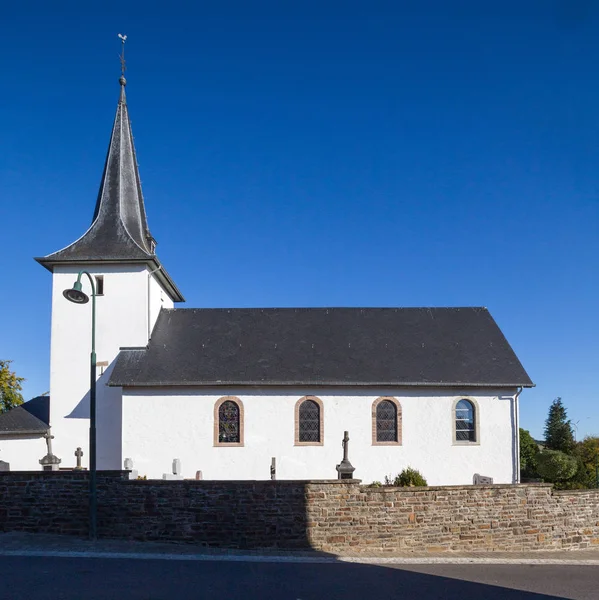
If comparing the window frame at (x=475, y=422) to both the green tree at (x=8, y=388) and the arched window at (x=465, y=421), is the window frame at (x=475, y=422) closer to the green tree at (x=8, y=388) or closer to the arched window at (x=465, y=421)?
the arched window at (x=465, y=421)

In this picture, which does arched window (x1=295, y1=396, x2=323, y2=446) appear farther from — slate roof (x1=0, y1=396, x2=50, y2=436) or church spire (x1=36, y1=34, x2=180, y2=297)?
slate roof (x1=0, y1=396, x2=50, y2=436)

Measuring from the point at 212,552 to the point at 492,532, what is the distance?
6.21 metres

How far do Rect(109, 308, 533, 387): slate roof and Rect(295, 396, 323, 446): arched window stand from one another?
0.84 metres

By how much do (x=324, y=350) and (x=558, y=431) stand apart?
20366 millimetres

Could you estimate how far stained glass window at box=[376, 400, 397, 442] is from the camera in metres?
26.8

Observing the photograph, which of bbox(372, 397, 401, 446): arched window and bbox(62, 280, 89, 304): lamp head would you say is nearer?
bbox(62, 280, 89, 304): lamp head

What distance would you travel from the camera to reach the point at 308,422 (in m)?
26.7

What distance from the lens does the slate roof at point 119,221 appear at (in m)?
28.1

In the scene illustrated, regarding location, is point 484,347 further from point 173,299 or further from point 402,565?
point 402,565

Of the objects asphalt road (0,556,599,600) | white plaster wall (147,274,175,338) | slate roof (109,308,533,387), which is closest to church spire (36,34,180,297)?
white plaster wall (147,274,175,338)

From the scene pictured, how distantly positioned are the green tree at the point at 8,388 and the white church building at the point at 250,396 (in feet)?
44.4

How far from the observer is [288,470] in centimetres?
2636

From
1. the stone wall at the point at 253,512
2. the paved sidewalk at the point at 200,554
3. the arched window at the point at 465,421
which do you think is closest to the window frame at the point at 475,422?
the arched window at the point at 465,421

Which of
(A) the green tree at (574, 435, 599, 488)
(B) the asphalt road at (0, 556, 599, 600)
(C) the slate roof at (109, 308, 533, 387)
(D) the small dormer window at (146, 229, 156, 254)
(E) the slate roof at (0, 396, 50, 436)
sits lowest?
(A) the green tree at (574, 435, 599, 488)
